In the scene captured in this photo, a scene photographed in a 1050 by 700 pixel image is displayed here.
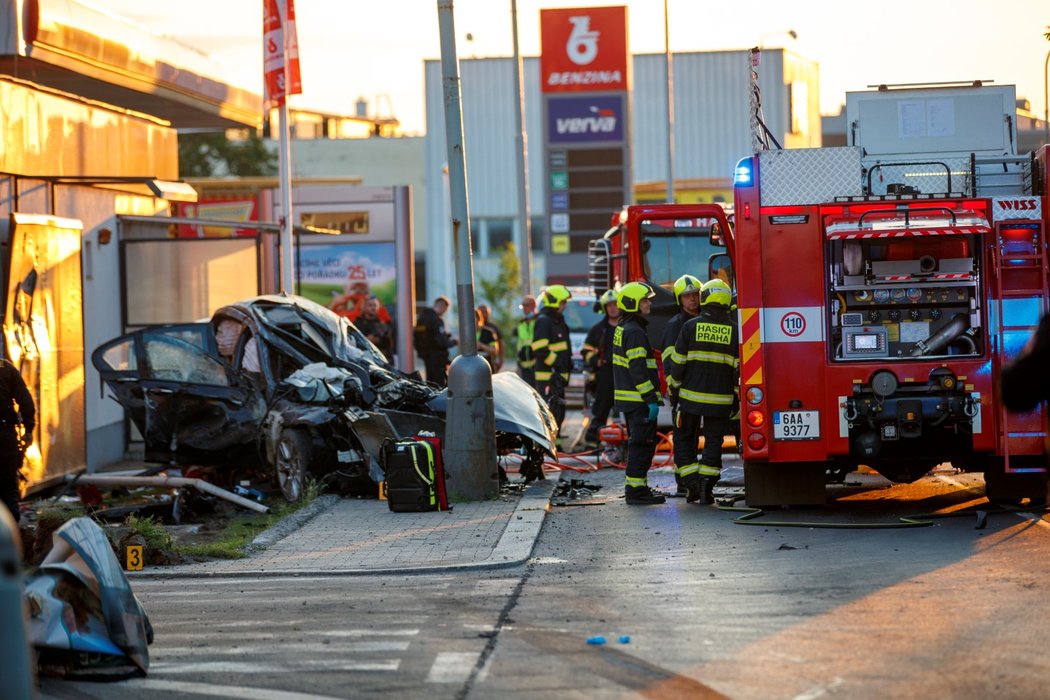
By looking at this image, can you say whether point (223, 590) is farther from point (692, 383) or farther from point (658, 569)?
point (692, 383)

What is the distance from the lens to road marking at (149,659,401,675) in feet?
24.0

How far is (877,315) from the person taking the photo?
1230 cm

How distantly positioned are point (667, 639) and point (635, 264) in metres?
12.0

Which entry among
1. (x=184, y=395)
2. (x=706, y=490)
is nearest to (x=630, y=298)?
(x=706, y=490)

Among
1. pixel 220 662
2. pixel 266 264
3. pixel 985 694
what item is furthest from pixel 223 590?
pixel 266 264

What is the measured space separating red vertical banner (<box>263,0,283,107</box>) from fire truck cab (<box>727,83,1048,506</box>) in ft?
31.2

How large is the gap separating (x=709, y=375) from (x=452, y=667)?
6.55 m

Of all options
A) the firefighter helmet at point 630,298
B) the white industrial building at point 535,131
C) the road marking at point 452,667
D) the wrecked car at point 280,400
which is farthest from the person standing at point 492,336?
the white industrial building at point 535,131

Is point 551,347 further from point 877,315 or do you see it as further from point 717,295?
point 877,315

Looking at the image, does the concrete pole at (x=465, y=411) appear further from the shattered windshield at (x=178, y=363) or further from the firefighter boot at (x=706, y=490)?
the shattered windshield at (x=178, y=363)

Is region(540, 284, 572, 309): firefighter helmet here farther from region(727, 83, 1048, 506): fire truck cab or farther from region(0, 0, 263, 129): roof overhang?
region(727, 83, 1048, 506): fire truck cab

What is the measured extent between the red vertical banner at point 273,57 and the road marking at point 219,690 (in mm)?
13953

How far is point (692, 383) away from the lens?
1350cm

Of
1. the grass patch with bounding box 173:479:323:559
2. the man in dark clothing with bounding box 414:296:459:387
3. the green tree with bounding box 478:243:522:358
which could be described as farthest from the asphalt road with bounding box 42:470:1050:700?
the green tree with bounding box 478:243:522:358
